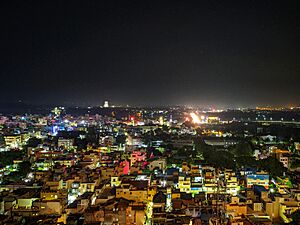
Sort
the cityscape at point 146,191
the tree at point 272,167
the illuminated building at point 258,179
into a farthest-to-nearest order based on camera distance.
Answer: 1. the tree at point 272,167
2. the illuminated building at point 258,179
3. the cityscape at point 146,191

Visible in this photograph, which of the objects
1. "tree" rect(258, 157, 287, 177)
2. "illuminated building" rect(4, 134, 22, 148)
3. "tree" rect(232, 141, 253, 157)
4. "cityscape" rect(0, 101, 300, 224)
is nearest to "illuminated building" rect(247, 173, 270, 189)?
"cityscape" rect(0, 101, 300, 224)

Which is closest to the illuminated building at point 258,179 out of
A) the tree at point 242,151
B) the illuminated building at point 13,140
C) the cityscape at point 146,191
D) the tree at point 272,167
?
the cityscape at point 146,191

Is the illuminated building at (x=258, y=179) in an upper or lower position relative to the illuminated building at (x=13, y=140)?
lower

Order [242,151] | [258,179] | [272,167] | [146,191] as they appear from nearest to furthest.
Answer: [146,191], [258,179], [272,167], [242,151]

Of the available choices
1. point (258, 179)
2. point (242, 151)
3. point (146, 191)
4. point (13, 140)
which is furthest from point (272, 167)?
point (13, 140)

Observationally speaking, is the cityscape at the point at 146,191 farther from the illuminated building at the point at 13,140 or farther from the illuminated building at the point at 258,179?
the illuminated building at the point at 13,140

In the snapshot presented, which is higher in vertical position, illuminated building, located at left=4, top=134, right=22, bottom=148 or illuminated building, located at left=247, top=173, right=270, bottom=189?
illuminated building, located at left=4, top=134, right=22, bottom=148

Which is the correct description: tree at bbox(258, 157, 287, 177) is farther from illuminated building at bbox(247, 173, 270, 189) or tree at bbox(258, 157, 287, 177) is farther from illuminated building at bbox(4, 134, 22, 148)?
illuminated building at bbox(4, 134, 22, 148)

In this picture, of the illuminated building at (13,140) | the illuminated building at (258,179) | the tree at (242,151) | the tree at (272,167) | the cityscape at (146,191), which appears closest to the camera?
the cityscape at (146,191)

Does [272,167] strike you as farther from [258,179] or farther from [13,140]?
[13,140]

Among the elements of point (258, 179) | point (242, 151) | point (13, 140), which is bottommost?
point (258, 179)

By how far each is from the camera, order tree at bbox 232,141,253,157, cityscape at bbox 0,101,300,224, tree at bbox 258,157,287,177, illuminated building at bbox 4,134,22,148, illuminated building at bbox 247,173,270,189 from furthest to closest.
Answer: illuminated building at bbox 4,134,22,148
tree at bbox 232,141,253,157
tree at bbox 258,157,287,177
illuminated building at bbox 247,173,270,189
cityscape at bbox 0,101,300,224

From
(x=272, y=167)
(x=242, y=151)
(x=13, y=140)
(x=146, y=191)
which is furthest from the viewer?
(x=13, y=140)
